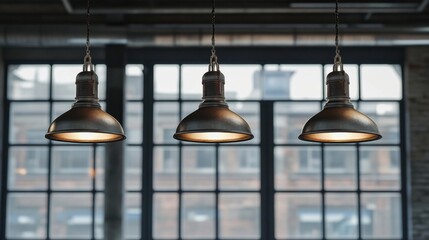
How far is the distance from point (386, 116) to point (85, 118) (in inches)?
209

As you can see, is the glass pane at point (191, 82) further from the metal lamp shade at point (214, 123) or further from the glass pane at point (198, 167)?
the metal lamp shade at point (214, 123)

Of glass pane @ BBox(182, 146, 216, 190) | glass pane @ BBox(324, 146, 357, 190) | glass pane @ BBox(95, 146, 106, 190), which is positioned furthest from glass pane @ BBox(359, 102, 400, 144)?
glass pane @ BBox(95, 146, 106, 190)

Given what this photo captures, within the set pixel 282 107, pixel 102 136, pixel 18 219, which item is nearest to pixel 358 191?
pixel 282 107

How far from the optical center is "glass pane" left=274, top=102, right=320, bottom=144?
866 cm

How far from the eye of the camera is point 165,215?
8.57 m

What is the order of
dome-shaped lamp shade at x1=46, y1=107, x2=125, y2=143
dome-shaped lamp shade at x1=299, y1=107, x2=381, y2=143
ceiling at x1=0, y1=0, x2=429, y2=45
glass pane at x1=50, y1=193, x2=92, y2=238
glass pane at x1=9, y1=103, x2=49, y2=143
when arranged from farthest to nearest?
glass pane at x1=9, y1=103, x2=49, y2=143 < glass pane at x1=50, y1=193, x2=92, y2=238 < ceiling at x1=0, y1=0, x2=429, y2=45 < dome-shaped lamp shade at x1=46, y1=107, x2=125, y2=143 < dome-shaped lamp shade at x1=299, y1=107, x2=381, y2=143

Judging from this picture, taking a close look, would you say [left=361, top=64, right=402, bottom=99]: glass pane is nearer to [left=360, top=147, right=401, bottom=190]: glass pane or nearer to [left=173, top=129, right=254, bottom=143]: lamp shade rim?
[left=360, top=147, right=401, bottom=190]: glass pane

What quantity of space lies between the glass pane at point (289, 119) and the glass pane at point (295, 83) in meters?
0.10

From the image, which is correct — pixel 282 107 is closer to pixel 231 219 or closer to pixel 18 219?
pixel 231 219

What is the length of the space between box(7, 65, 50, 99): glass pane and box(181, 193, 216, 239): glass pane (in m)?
2.04

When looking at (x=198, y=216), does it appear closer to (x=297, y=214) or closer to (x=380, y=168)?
(x=297, y=214)

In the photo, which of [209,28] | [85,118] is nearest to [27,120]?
[209,28]

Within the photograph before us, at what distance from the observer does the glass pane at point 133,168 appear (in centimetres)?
860

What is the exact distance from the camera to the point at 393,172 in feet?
28.2
